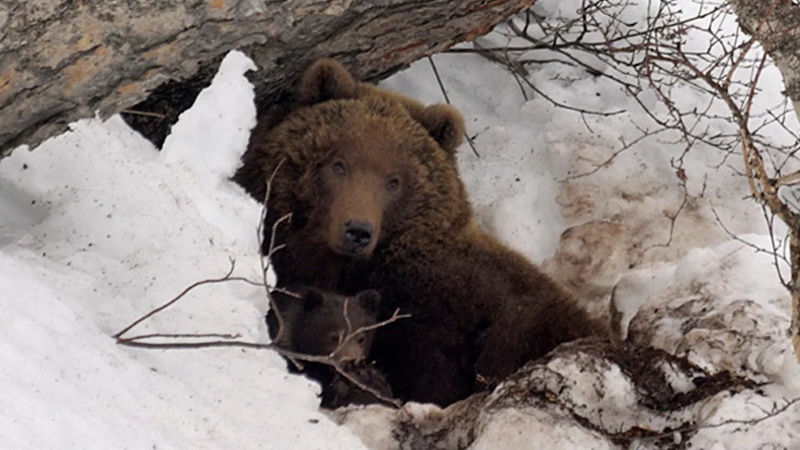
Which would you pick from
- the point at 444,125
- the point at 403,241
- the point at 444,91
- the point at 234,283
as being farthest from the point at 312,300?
the point at 444,91

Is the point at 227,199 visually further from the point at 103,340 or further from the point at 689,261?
the point at 689,261

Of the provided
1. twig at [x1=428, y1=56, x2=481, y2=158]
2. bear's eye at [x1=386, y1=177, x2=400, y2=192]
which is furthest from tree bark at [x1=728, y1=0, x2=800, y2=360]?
twig at [x1=428, y1=56, x2=481, y2=158]

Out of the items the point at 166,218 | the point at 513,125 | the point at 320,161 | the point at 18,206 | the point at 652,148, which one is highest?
the point at 652,148

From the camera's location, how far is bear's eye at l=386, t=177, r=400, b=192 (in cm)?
574

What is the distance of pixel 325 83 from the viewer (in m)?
5.65

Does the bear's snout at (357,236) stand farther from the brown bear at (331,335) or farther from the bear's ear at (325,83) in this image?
the bear's ear at (325,83)

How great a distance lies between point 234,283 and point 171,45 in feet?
3.47

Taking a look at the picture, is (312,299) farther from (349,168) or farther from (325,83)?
(325,83)

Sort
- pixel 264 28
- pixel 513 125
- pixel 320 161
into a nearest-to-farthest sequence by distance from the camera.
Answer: pixel 264 28, pixel 320 161, pixel 513 125

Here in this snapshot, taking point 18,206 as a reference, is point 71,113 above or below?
above

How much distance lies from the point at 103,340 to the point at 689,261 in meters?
2.94

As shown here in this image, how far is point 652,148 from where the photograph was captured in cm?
680

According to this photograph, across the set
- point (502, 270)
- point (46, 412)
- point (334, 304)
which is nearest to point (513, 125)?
point (502, 270)

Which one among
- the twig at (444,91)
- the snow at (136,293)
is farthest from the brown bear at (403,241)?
the twig at (444,91)
